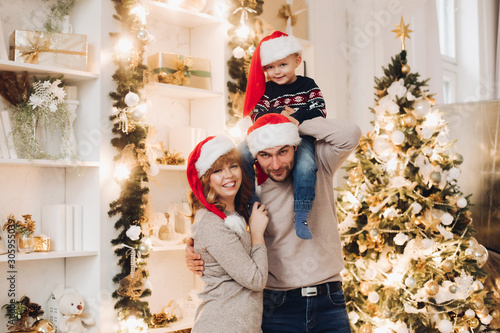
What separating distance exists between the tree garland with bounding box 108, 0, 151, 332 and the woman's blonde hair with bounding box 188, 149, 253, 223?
792 mm

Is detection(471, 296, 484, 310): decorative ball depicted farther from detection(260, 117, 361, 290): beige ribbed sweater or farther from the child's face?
the child's face

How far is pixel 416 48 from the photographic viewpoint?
4465 mm

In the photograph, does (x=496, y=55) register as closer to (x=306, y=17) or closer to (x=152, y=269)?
(x=306, y=17)

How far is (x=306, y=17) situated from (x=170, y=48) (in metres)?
1.06

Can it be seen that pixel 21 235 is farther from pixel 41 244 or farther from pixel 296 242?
pixel 296 242

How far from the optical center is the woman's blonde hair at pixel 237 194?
2.13 m

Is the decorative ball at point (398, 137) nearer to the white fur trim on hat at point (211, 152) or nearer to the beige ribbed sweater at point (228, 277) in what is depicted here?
the white fur trim on hat at point (211, 152)

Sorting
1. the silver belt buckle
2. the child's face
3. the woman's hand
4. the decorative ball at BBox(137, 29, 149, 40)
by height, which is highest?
the decorative ball at BBox(137, 29, 149, 40)

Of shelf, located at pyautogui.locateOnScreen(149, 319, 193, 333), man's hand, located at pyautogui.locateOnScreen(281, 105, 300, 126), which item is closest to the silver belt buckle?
man's hand, located at pyautogui.locateOnScreen(281, 105, 300, 126)

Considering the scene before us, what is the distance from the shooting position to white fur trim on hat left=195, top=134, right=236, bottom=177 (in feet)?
7.02

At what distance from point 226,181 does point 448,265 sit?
4.86 feet

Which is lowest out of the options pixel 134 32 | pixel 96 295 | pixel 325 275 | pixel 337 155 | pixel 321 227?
pixel 96 295

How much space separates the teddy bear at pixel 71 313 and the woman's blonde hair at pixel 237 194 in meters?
0.94

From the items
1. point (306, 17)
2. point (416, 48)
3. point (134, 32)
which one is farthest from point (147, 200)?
point (416, 48)
